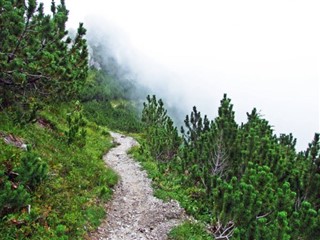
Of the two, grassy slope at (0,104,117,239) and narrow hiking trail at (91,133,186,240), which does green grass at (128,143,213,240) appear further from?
grassy slope at (0,104,117,239)

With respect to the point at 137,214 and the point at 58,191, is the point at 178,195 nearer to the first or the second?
the point at 137,214

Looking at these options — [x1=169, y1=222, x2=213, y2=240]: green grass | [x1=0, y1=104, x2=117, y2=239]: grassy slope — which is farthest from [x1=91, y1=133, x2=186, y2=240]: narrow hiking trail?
[x1=0, y1=104, x2=117, y2=239]: grassy slope

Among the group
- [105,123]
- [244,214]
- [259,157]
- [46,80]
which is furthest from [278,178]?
[105,123]

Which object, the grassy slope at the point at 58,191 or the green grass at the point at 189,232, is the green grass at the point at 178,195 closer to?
the green grass at the point at 189,232

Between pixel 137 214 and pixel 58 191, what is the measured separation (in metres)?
3.55

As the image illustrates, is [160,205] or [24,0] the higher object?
[24,0]

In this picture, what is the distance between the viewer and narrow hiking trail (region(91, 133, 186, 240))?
12920 mm

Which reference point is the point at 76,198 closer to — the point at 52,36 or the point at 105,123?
the point at 52,36

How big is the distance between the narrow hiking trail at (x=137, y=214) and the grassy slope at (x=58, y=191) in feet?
1.80

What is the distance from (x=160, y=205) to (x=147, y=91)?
171 m

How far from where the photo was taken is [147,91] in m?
185

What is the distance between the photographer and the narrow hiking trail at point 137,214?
12.9m

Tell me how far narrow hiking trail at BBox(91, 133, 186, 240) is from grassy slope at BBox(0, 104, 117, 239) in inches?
21.6

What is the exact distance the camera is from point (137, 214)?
14.7m
